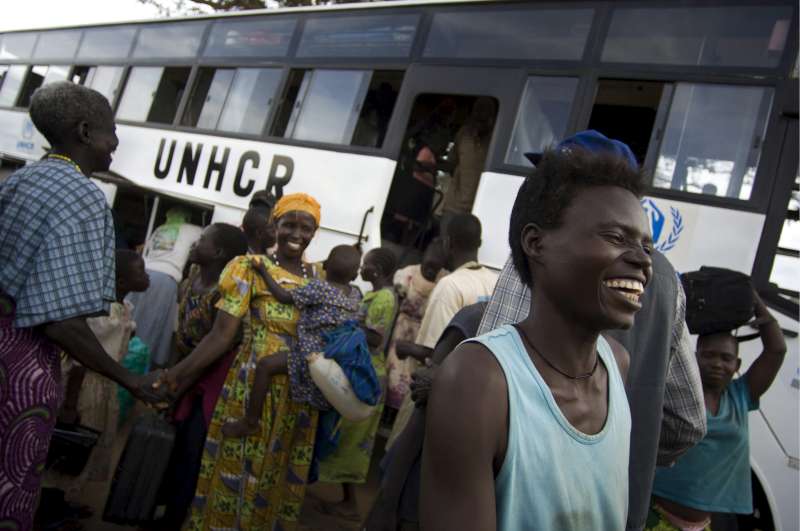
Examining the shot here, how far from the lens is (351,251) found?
3277 mm

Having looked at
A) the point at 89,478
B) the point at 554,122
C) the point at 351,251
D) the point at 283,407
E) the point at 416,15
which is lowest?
Result: the point at 89,478

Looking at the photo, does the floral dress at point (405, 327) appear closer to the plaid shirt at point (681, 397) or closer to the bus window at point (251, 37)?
the plaid shirt at point (681, 397)

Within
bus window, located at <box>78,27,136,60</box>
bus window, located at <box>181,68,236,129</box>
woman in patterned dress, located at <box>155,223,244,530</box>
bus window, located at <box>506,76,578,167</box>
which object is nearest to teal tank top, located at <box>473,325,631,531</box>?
woman in patterned dress, located at <box>155,223,244,530</box>

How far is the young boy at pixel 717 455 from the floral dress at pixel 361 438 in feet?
6.33

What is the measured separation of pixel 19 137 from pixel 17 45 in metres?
1.87

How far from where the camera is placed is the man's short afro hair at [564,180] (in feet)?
3.86

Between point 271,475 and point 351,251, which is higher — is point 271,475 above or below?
below

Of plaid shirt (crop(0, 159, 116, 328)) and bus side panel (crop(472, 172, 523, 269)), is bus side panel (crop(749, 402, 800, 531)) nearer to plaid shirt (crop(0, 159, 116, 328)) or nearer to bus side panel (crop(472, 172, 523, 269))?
bus side panel (crop(472, 172, 523, 269))

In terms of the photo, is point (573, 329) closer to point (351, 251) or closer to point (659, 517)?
point (659, 517)

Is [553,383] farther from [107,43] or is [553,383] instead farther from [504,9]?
[107,43]

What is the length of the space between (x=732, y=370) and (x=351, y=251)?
1.86 m

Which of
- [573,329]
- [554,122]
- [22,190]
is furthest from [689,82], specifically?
[22,190]

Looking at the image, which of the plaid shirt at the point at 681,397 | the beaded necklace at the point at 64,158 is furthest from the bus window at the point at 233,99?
the plaid shirt at the point at 681,397

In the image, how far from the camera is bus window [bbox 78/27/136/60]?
820 centimetres
